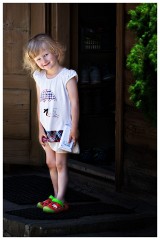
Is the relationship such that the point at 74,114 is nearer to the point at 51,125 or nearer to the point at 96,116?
the point at 51,125

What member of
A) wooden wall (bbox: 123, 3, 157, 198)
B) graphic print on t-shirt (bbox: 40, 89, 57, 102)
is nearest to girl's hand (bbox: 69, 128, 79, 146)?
graphic print on t-shirt (bbox: 40, 89, 57, 102)

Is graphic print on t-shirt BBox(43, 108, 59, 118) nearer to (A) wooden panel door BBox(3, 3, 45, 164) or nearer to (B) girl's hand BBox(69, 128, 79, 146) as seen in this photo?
(B) girl's hand BBox(69, 128, 79, 146)

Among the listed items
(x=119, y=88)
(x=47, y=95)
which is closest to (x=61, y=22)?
(x=119, y=88)

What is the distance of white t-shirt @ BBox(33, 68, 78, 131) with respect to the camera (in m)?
6.46

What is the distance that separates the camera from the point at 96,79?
900 centimetres

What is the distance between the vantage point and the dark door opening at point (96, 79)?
8.95 m

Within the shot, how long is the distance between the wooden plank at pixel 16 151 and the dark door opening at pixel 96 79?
0.60m

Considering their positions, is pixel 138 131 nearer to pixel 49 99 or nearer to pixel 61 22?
pixel 49 99

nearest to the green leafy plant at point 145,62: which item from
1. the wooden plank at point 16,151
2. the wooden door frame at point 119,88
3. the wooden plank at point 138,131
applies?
the wooden plank at point 138,131

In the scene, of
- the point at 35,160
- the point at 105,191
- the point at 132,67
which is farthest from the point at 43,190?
the point at 132,67

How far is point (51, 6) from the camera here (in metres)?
8.50

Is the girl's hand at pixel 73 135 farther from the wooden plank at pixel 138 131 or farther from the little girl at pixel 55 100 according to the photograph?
the wooden plank at pixel 138 131

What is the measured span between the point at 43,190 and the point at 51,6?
2116 mm

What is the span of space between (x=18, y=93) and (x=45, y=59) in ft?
7.37
